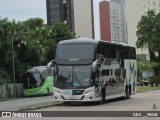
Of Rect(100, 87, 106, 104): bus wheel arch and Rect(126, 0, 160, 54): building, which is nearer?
Rect(100, 87, 106, 104): bus wheel arch

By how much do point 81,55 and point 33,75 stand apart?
88.8 ft

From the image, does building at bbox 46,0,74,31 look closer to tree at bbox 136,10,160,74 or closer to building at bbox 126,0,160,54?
tree at bbox 136,10,160,74

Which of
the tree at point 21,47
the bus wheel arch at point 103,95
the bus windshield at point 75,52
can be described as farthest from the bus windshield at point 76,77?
the tree at point 21,47

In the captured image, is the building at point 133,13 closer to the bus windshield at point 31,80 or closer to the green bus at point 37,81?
the bus windshield at point 31,80

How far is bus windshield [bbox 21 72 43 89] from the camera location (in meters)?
55.6

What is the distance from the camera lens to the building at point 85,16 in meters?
116

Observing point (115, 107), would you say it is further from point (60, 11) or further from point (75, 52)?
point (60, 11)

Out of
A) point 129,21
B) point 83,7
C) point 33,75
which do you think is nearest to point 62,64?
point 33,75

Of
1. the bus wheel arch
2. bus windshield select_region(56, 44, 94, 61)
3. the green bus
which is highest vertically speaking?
bus windshield select_region(56, 44, 94, 61)

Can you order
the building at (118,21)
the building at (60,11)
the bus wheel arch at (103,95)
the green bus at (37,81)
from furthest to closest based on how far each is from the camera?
the building at (118,21) → the building at (60,11) → the green bus at (37,81) → the bus wheel arch at (103,95)

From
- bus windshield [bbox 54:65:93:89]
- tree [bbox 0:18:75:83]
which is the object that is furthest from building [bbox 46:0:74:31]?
bus windshield [bbox 54:65:93:89]

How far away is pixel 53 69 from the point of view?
1198 inches

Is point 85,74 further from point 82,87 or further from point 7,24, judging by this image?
point 7,24

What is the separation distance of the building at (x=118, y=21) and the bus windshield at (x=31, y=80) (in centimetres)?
6554
